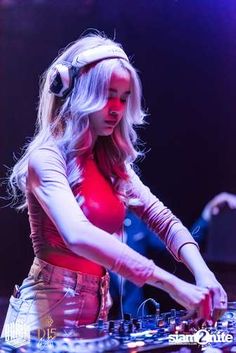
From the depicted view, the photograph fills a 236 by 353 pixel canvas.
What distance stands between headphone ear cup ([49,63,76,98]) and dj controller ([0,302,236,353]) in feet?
1.95

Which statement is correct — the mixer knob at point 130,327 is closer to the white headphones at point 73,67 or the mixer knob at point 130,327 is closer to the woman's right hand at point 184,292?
the woman's right hand at point 184,292

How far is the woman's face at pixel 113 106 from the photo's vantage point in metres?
1.47

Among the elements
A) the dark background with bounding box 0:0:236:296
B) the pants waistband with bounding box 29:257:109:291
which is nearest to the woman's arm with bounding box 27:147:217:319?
the pants waistband with bounding box 29:257:109:291

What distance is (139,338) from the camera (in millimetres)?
1227

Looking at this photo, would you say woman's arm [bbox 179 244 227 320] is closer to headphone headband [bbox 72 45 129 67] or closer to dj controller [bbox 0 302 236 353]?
dj controller [bbox 0 302 236 353]

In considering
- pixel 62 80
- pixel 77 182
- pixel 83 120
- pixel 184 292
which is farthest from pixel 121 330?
pixel 62 80

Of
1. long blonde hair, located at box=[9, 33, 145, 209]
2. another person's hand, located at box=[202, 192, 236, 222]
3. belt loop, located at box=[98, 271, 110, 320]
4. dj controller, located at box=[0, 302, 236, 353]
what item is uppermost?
another person's hand, located at box=[202, 192, 236, 222]

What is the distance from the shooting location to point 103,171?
1591 mm

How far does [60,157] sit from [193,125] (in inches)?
64.3

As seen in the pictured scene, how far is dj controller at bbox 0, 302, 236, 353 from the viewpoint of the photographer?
111 centimetres

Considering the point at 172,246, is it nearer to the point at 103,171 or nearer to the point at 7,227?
the point at 103,171

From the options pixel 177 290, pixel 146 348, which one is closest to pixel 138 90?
pixel 177 290

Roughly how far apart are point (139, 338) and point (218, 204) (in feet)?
6.39

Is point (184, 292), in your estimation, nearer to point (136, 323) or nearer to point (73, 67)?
point (136, 323)
